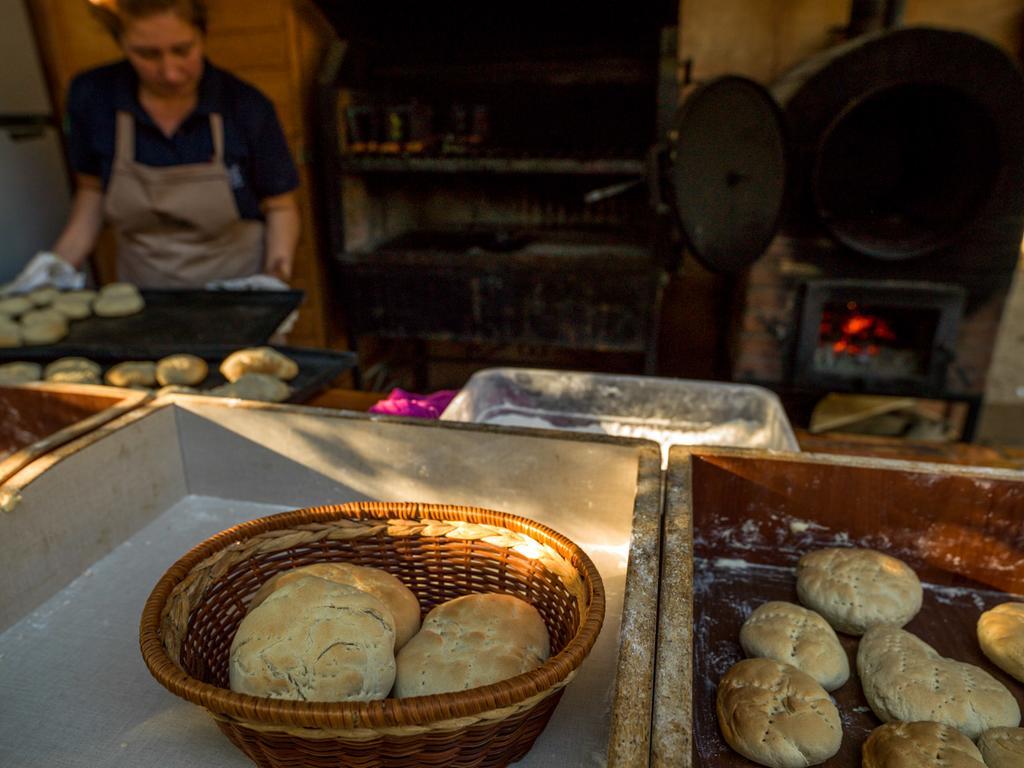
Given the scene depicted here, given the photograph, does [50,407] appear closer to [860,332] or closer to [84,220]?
[84,220]

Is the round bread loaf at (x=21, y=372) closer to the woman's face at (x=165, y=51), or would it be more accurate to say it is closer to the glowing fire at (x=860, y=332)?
the woman's face at (x=165, y=51)

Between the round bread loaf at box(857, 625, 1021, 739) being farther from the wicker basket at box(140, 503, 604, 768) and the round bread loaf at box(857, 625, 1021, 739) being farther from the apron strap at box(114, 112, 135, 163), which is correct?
the apron strap at box(114, 112, 135, 163)

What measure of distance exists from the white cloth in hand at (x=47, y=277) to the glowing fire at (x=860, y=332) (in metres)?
3.15

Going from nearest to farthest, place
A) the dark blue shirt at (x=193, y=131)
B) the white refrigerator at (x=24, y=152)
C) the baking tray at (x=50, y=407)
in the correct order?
the baking tray at (x=50, y=407) < the dark blue shirt at (x=193, y=131) < the white refrigerator at (x=24, y=152)

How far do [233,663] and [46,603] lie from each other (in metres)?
0.54

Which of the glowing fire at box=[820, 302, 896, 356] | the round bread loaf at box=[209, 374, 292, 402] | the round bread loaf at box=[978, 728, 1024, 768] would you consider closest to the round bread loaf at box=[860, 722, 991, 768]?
the round bread loaf at box=[978, 728, 1024, 768]

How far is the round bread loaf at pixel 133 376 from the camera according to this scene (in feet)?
5.58

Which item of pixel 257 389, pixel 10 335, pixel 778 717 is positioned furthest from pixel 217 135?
pixel 778 717

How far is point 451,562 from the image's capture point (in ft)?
3.11

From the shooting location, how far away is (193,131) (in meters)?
2.59

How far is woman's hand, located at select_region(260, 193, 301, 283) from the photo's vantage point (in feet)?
8.91

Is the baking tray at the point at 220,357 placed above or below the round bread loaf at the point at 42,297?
below

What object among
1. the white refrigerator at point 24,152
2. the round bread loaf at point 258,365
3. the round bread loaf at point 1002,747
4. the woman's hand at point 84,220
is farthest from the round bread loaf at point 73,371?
the white refrigerator at point 24,152

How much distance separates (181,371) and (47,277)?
3.95 ft
